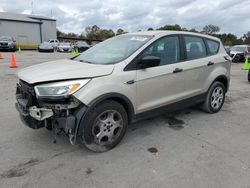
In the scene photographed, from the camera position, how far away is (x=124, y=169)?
278 cm

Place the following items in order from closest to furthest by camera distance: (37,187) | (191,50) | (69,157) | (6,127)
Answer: (37,187) < (69,157) < (6,127) < (191,50)

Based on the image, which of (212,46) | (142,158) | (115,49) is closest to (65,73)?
(115,49)

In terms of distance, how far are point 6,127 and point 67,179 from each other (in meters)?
2.10

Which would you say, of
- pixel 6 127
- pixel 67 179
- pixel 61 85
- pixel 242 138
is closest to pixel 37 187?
pixel 67 179

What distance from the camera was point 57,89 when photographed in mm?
2711

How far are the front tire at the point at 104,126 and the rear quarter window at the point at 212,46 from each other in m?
2.67

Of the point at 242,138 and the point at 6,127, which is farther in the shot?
the point at 6,127

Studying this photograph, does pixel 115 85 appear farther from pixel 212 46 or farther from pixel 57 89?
pixel 212 46

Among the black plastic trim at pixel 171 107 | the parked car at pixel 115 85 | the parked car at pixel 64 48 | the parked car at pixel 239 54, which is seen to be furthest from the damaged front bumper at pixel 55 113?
the parked car at pixel 64 48

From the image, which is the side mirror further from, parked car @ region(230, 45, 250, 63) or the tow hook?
parked car @ region(230, 45, 250, 63)

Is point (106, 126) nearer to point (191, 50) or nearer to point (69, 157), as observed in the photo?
point (69, 157)

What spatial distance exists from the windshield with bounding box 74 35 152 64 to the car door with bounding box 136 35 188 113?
0.23m

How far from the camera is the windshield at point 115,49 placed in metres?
3.40

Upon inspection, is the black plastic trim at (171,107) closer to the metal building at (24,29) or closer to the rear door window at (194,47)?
the rear door window at (194,47)
